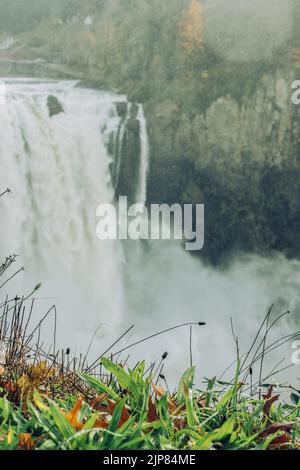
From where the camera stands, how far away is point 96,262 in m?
15.7

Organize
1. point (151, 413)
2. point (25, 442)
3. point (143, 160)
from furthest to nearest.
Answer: point (143, 160)
point (151, 413)
point (25, 442)

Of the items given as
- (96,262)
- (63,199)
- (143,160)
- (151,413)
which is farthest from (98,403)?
(143,160)

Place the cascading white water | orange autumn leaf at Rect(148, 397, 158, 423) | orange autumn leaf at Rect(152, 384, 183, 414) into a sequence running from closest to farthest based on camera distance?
orange autumn leaf at Rect(148, 397, 158, 423)
orange autumn leaf at Rect(152, 384, 183, 414)
the cascading white water

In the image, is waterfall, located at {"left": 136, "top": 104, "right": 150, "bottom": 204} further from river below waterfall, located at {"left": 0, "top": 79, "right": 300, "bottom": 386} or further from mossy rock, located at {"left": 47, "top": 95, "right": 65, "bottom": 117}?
mossy rock, located at {"left": 47, "top": 95, "right": 65, "bottom": 117}

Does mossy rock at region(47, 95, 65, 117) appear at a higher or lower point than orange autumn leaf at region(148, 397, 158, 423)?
higher

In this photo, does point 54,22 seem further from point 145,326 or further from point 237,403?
point 237,403

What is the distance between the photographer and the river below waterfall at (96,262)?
1459cm

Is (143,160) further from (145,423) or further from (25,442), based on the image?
(25,442)

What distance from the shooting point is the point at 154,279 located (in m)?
17.6

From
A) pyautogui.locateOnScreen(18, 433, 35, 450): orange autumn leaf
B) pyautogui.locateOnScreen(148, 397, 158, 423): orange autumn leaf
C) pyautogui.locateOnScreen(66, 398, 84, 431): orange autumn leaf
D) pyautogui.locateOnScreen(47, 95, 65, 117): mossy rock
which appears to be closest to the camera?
pyautogui.locateOnScreen(18, 433, 35, 450): orange autumn leaf

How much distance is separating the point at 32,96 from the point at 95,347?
208 inches

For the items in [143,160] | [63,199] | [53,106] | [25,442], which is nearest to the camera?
[25,442]

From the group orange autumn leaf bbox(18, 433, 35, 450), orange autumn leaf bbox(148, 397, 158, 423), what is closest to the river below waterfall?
orange autumn leaf bbox(148, 397, 158, 423)

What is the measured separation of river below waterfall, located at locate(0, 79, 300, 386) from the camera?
574 inches
